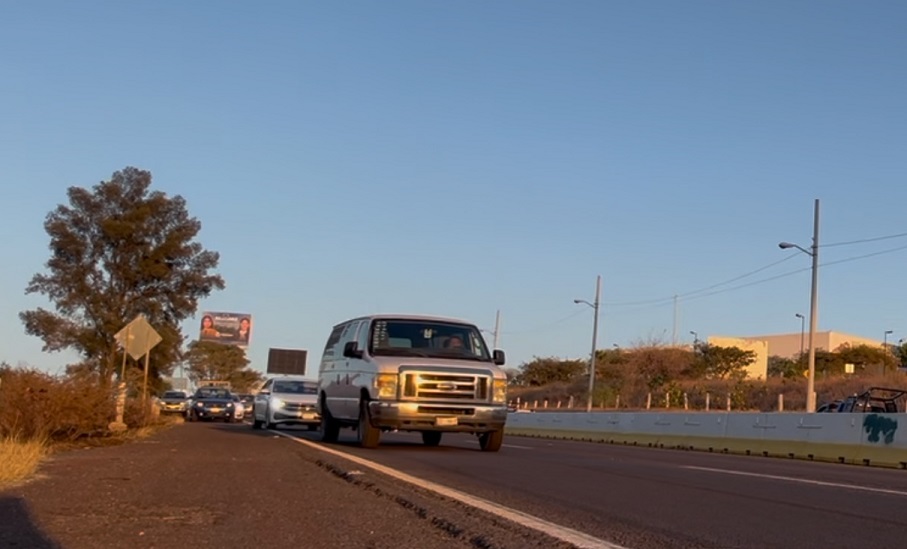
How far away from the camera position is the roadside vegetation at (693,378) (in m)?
58.2

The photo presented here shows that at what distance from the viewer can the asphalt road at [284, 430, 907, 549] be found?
760 centimetres

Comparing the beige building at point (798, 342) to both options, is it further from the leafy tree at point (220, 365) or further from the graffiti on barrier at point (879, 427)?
the graffiti on barrier at point (879, 427)

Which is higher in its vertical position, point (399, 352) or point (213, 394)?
point (399, 352)

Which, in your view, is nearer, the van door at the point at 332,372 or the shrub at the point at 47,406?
the shrub at the point at 47,406

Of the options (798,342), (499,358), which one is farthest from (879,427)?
(798,342)

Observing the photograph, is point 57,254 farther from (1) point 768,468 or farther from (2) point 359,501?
(2) point 359,501

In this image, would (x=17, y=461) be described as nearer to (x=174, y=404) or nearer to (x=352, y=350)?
(x=352, y=350)

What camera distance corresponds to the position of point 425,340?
738 inches

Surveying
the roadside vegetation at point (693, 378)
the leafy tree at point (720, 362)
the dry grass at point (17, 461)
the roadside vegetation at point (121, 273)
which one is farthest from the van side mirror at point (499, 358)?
the leafy tree at point (720, 362)

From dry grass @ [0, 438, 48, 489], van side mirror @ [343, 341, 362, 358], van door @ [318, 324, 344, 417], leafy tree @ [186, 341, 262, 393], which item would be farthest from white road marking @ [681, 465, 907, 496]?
leafy tree @ [186, 341, 262, 393]

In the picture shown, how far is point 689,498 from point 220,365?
107150 millimetres

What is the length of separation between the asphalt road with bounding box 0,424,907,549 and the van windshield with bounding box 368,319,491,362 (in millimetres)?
3848

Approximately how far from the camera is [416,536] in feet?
23.7

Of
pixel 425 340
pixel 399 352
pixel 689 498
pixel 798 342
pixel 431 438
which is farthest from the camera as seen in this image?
pixel 798 342
